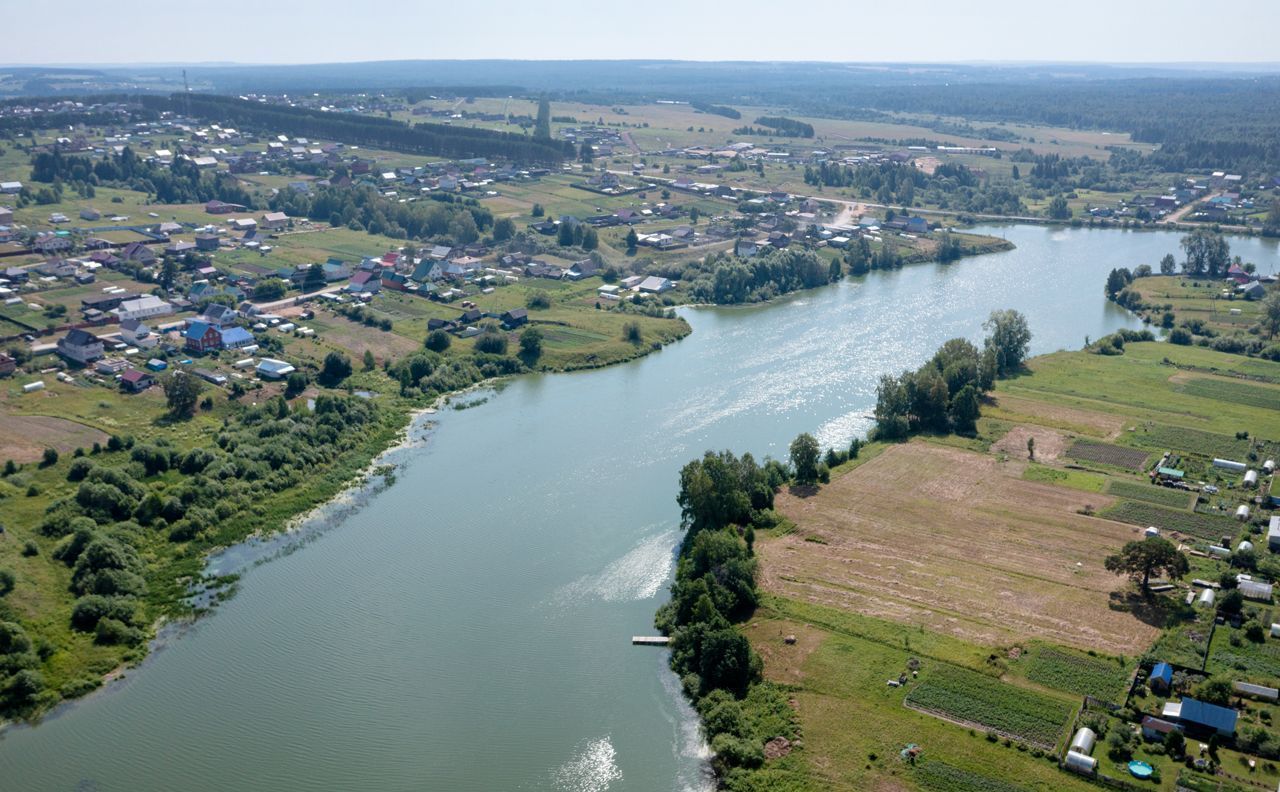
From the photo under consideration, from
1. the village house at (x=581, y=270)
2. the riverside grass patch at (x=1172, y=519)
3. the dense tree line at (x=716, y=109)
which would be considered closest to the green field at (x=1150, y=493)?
the riverside grass patch at (x=1172, y=519)

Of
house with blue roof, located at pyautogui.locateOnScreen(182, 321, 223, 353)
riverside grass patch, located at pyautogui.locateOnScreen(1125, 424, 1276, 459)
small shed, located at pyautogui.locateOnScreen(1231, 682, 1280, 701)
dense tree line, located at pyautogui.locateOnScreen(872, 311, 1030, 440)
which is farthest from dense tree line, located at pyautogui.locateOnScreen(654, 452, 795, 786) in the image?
house with blue roof, located at pyautogui.locateOnScreen(182, 321, 223, 353)

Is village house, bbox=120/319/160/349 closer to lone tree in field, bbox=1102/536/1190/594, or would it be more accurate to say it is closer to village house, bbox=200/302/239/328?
village house, bbox=200/302/239/328

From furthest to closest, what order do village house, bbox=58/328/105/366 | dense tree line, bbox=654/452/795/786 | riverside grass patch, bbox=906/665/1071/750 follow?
village house, bbox=58/328/105/366, dense tree line, bbox=654/452/795/786, riverside grass patch, bbox=906/665/1071/750

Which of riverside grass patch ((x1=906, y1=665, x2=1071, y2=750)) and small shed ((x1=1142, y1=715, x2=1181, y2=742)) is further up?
small shed ((x1=1142, y1=715, x2=1181, y2=742))

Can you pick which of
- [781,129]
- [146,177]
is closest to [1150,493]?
[146,177]

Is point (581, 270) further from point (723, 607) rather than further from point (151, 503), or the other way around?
point (723, 607)

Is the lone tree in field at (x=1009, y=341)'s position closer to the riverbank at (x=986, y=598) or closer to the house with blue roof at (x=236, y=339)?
the riverbank at (x=986, y=598)
